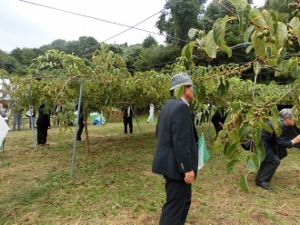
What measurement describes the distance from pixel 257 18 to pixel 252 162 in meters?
0.54

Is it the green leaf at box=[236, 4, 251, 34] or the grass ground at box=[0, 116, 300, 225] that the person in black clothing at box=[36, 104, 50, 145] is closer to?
the grass ground at box=[0, 116, 300, 225]

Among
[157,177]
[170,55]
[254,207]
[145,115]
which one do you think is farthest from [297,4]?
[170,55]

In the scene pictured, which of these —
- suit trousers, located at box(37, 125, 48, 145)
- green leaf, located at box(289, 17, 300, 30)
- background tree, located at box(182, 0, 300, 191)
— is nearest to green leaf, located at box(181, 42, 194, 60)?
background tree, located at box(182, 0, 300, 191)

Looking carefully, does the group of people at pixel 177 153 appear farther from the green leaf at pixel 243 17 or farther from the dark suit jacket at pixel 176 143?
the green leaf at pixel 243 17

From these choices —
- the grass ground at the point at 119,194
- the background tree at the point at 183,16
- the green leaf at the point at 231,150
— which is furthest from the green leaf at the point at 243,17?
the background tree at the point at 183,16

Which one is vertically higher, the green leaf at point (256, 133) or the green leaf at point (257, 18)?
the green leaf at point (257, 18)

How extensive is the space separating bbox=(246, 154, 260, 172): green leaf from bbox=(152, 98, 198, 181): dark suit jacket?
3.64ft

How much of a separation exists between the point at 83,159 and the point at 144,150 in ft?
6.05

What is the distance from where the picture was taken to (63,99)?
13.2 ft

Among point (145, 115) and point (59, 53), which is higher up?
point (59, 53)

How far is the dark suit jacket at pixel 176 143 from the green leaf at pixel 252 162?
1110 mm

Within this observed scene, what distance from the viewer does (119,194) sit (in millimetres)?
3764

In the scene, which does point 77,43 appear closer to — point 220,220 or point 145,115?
point 145,115

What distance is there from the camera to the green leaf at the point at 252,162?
96 cm
